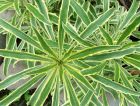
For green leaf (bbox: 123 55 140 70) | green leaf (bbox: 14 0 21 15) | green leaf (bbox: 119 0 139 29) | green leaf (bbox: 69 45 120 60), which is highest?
green leaf (bbox: 14 0 21 15)

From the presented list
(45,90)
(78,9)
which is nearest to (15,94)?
(45,90)

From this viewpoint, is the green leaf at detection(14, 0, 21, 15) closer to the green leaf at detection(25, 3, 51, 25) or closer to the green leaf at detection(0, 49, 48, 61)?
the green leaf at detection(25, 3, 51, 25)

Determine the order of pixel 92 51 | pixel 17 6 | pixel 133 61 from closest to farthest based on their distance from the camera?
pixel 92 51, pixel 133 61, pixel 17 6

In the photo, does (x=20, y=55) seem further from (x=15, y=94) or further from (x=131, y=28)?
(x=131, y=28)

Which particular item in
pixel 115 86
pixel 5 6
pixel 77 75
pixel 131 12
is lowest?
pixel 115 86

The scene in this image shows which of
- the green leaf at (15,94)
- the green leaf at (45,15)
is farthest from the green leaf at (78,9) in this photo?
the green leaf at (15,94)

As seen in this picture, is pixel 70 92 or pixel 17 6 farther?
pixel 17 6

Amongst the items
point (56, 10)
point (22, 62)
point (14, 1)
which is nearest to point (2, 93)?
point (22, 62)

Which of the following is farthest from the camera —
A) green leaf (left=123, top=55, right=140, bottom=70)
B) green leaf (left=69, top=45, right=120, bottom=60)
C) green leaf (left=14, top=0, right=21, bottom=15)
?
green leaf (left=14, top=0, right=21, bottom=15)

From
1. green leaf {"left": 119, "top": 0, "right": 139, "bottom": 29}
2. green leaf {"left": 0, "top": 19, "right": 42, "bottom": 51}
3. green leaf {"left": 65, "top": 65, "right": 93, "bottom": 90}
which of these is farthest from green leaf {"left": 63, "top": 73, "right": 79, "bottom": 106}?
green leaf {"left": 119, "top": 0, "right": 139, "bottom": 29}

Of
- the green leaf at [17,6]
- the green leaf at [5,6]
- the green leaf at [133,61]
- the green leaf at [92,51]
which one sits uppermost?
the green leaf at [5,6]

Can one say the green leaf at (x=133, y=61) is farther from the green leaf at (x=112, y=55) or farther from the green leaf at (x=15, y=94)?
the green leaf at (x=15, y=94)
